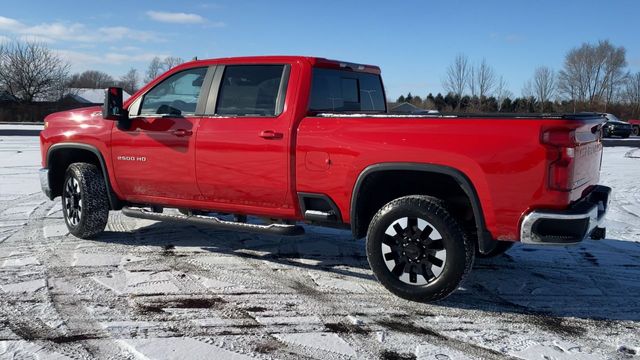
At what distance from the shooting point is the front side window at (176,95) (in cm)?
527

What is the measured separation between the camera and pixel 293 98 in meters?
4.66

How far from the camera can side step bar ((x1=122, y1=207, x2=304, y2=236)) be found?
15.4 feet

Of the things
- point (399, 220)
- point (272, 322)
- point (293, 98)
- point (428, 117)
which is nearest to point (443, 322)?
point (399, 220)

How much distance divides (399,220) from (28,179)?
8601 millimetres

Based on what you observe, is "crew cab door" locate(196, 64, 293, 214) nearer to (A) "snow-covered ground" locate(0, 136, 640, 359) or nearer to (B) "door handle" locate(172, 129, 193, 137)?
(B) "door handle" locate(172, 129, 193, 137)

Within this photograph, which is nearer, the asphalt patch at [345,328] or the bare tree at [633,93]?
the asphalt patch at [345,328]

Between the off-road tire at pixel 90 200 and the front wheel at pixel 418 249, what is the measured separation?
308cm

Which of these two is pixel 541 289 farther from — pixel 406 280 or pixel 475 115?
pixel 475 115

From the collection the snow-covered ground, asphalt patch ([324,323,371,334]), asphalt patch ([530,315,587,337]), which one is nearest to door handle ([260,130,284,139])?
the snow-covered ground

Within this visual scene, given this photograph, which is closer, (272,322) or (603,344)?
(603,344)

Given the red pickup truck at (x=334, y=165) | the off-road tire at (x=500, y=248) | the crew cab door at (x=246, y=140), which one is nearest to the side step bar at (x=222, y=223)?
the red pickup truck at (x=334, y=165)

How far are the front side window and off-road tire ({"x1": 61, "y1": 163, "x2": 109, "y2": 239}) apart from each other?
927mm

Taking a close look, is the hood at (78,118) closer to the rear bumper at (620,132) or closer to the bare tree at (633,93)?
the rear bumper at (620,132)

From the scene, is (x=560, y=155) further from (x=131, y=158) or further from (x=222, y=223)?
(x=131, y=158)
